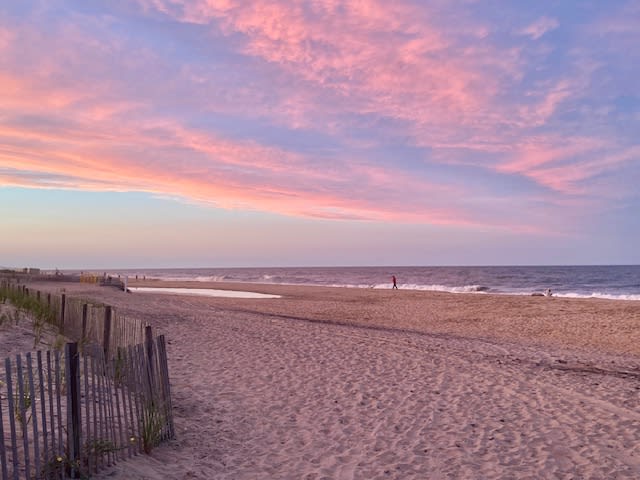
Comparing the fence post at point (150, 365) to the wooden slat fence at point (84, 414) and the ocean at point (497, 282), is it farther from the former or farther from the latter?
the ocean at point (497, 282)

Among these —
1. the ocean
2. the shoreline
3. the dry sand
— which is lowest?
the ocean

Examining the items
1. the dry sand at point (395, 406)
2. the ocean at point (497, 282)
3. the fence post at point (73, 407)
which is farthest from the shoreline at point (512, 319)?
the fence post at point (73, 407)

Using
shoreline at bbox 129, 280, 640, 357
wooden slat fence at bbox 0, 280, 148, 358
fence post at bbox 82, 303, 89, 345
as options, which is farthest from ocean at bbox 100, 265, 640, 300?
fence post at bbox 82, 303, 89, 345

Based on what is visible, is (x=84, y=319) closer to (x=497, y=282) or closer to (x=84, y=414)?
(x=84, y=414)

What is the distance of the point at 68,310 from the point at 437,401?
10.2m

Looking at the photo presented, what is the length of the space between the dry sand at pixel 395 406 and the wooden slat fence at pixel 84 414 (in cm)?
32

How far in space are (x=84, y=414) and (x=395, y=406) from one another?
536 centimetres

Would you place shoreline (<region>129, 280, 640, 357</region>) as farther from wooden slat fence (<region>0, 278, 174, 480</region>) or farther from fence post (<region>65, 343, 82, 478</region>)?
fence post (<region>65, 343, 82, 478</region>)

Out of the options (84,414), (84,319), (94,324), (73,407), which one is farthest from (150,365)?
(84,319)

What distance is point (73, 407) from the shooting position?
5289 millimetres

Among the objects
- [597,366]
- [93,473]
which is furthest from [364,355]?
[93,473]

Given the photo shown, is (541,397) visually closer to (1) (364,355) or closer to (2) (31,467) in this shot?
(1) (364,355)

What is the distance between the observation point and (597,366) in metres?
13.6

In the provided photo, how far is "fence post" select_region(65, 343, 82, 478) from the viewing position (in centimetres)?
519
